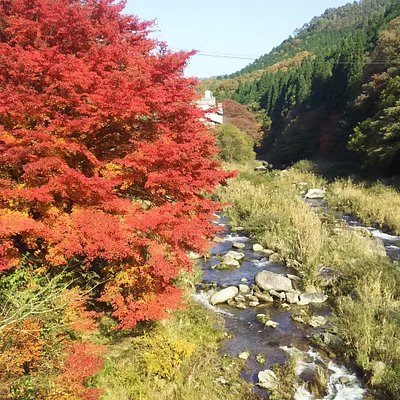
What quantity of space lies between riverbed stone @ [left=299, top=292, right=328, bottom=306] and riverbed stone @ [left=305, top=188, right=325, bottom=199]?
16.4 meters

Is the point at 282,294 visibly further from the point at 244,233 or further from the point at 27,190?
the point at 27,190

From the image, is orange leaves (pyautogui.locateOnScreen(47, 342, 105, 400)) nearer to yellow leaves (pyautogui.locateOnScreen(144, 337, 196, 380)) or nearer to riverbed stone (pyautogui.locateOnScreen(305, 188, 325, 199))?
yellow leaves (pyautogui.locateOnScreen(144, 337, 196, 380))

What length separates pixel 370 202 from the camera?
67.4 feet

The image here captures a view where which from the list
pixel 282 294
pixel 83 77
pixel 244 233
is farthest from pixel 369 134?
pixel 83 77

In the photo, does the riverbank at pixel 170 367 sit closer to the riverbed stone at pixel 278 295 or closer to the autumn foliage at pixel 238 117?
the riverbed stone at pixel 278 295

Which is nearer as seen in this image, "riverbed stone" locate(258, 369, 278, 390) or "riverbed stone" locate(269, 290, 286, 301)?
"riverbed stone" locate(258, 369, 278, 390)

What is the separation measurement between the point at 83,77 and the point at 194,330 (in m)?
6.14

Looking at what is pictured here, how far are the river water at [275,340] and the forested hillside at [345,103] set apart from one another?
1852 cm

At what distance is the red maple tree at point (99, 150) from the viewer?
6.26 m

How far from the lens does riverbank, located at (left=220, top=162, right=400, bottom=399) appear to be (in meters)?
7.83

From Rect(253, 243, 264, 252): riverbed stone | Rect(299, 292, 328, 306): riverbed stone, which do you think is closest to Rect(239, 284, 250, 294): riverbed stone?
Rect(299, 292, 328, 306): riverbed stone

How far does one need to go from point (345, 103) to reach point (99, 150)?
144 feet

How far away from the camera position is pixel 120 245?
20.5ft

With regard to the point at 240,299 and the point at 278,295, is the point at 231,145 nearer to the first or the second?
the point at 278,295
